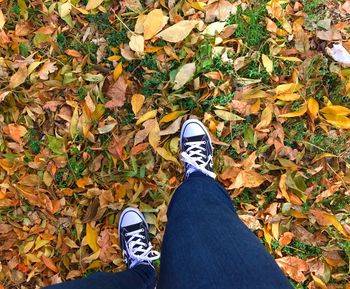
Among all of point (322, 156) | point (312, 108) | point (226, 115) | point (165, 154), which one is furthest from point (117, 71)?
point (322, 156)

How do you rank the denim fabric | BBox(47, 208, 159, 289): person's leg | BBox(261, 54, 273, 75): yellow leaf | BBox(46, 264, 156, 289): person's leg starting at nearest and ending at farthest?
the denim fabric
BBox(46, 264, 156, 289): person's leg
BBox(47, 208, 159, 289): person's leg
BBox(261, 54, 273, 75): yellow leaf

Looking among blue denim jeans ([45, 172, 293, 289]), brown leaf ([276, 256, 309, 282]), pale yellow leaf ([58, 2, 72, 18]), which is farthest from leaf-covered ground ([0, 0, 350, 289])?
blue denim jeans ([45, 172, 293, 289])

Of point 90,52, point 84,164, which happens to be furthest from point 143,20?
point 84,164

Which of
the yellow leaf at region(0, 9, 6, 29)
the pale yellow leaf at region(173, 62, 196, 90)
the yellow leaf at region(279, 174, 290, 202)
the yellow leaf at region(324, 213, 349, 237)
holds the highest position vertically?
the yellow leaf at region(0, 9, 6, 29)

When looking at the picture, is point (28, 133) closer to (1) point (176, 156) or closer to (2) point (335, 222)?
(1) point (176, 156)

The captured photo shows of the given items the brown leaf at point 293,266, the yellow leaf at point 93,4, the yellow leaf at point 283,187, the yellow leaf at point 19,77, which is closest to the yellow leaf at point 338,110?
the yellow leaf at point 283,187

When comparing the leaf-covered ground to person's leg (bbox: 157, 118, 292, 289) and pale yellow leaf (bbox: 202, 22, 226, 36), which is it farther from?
person's leg (bbox: 157, 118, 292, 289)

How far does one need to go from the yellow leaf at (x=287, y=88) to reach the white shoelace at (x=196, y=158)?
0.44 meters

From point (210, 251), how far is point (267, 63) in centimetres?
106

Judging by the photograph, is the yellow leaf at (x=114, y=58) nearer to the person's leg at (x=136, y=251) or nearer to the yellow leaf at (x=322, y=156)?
the person's leg at (x=136, y=251)

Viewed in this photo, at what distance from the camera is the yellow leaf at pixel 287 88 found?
203cm

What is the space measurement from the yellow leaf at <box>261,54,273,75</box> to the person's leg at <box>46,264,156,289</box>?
110 cm

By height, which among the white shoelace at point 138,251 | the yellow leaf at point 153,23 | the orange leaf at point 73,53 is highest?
the yellow leaf at point 153,23

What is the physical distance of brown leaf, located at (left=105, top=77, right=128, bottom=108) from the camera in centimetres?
209
